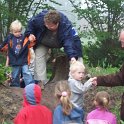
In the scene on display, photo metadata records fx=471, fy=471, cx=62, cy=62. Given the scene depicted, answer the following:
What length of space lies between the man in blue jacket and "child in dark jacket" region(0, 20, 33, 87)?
24 cm

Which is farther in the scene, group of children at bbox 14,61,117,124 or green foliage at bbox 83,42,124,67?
green foliage at bbox 83,42,124,67

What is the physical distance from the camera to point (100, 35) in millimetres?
16062

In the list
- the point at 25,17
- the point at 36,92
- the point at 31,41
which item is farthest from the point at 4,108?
the point at 25,17

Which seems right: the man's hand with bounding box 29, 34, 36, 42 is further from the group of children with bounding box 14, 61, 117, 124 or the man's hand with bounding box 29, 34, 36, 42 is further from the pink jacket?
the pink jacket

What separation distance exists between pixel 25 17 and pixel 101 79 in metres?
9.68

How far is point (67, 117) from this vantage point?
558 centimetres

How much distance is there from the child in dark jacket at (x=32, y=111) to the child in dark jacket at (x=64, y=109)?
0.59 ft

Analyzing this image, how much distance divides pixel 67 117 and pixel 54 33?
2888mm

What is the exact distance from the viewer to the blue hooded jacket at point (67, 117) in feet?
18.0

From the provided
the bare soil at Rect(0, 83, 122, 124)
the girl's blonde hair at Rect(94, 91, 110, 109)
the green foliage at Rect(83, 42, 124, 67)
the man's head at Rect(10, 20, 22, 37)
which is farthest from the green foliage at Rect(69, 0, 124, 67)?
the girl's blonde hair at Rect(94, 91, 110, 109)

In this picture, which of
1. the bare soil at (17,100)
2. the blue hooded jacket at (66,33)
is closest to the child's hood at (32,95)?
the bare soil at (17,100)

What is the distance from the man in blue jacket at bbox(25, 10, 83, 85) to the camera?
25.1 ft

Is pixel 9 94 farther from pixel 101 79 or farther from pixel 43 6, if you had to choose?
pixel 43 6

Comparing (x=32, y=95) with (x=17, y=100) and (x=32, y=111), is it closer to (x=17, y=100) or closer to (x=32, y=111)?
(x=32, y=111)
